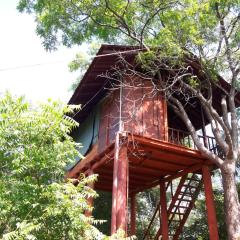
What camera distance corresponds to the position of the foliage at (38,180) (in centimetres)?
488

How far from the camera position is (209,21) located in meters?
9.48

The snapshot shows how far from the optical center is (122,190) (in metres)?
8.02

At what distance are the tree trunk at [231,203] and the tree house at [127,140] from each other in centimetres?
93

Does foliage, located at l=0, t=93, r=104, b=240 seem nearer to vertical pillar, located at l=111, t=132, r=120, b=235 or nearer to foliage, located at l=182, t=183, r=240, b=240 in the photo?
vertical pillar, located at l=111, t=132, r=120, b=235

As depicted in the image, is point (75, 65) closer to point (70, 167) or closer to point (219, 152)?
point (70, 167)

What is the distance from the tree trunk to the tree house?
930 millimetres

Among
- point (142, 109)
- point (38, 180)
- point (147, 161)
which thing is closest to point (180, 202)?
point (147, 161)

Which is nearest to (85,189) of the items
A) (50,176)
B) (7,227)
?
(50,176)

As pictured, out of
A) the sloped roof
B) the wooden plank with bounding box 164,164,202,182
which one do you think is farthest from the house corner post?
the sloped roof

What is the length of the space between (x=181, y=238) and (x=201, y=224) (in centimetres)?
112

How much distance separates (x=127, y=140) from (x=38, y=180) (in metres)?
3.40

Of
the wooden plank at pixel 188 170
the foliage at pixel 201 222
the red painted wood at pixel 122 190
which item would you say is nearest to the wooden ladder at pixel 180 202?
the wooden plank at pixel 188 170

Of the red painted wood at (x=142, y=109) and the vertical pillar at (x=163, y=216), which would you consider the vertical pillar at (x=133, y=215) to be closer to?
the vertical pillar at (x=163, y=216)

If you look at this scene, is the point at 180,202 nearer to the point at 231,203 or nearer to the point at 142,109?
the point at 231,203
